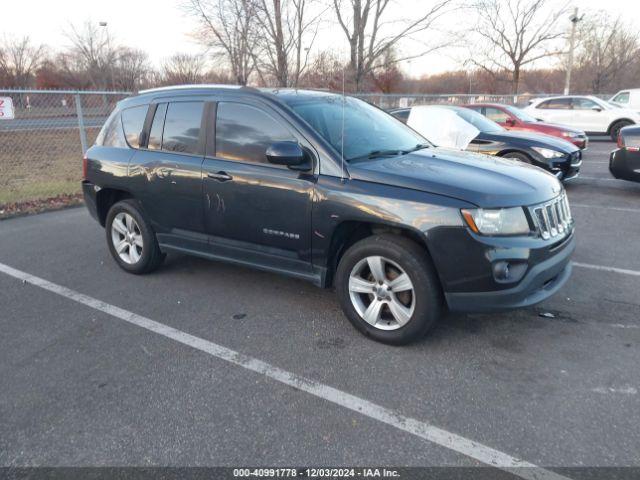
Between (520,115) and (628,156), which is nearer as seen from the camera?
(628,156)

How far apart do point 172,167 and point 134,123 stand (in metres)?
0.85

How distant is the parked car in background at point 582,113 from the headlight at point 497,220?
15697mm

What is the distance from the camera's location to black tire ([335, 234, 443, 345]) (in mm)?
3156

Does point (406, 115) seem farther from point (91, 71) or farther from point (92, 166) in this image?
point (91, 71)

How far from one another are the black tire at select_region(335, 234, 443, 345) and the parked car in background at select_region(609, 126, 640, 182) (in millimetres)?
6462

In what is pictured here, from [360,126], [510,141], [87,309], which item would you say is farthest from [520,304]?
[510,141]

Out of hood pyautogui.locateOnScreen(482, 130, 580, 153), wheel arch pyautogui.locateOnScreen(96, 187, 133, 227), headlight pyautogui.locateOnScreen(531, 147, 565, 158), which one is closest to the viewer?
wheel arch pyautogui.locateOnScreen(96, 187, 133, 227)

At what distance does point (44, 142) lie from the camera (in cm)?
1536

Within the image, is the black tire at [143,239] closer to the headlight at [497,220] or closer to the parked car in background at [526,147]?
the headlight at [497,220]

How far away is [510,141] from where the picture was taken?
327 inches

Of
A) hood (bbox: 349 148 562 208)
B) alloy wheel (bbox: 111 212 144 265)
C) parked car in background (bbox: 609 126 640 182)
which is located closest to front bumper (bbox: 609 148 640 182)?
parked car in background (bbox: 609 126 640 182)

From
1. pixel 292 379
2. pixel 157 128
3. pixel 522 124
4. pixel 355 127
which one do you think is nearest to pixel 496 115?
pixel 522 124

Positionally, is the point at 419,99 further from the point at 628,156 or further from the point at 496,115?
the point at 628,156

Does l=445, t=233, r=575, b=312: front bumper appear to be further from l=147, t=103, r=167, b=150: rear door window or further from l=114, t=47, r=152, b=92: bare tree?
l=114, t=47, r=152, b=92: bare tree
